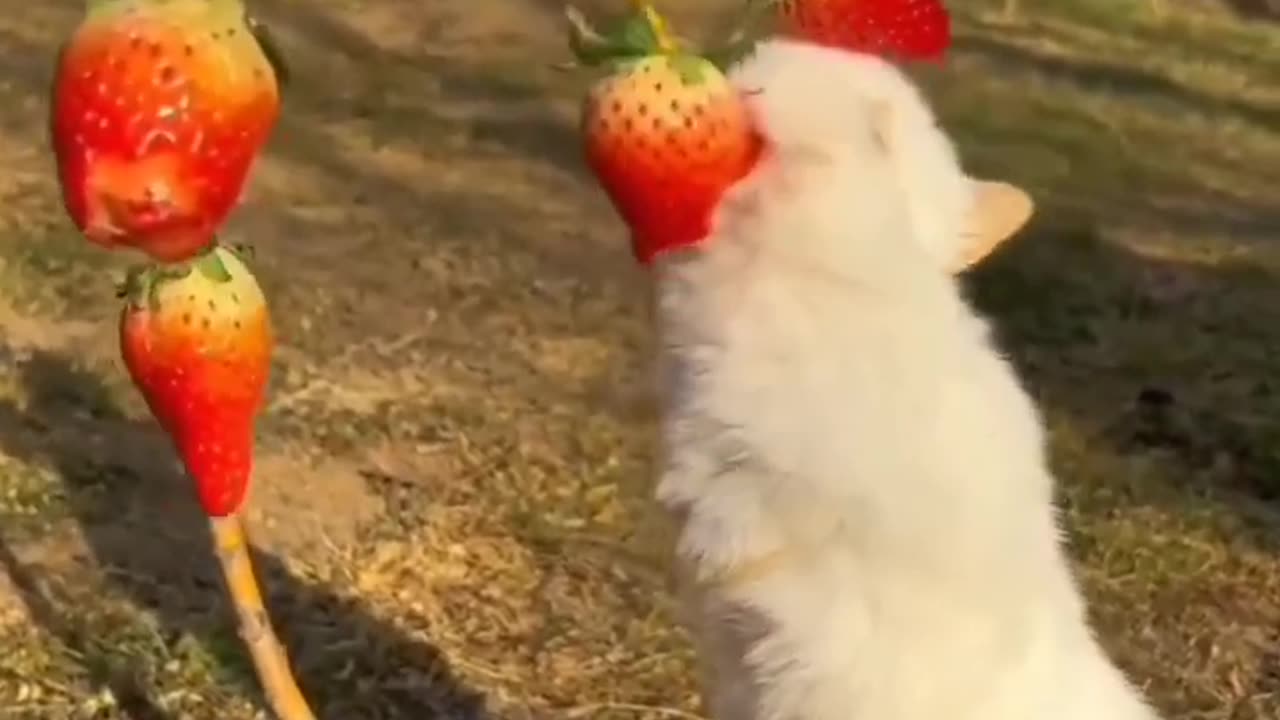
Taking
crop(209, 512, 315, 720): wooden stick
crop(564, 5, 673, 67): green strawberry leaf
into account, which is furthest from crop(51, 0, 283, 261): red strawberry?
crop(209, 512, 315, 720): wooden stick

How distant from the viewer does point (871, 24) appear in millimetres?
1739

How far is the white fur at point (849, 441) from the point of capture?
5.40 ft

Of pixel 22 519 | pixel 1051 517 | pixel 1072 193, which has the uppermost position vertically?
pixel 1051 517

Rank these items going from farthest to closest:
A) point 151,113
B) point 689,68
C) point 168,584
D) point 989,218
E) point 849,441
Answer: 1. point 168,584
2. point 989,218
3. point 849,441
4. point 689,68
5. point 151,113

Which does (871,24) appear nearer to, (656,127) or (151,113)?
(656,127)

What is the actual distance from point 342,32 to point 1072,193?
2.46 m

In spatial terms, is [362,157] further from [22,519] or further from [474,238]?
[22,519]

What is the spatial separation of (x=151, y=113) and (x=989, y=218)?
78 centimetres

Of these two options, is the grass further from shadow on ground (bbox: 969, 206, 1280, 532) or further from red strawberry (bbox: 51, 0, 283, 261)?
red strawberry (bbox: 51, 0, 283, 261)

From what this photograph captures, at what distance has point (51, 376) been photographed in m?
3.33

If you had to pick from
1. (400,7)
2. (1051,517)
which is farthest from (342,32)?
(1051,517)

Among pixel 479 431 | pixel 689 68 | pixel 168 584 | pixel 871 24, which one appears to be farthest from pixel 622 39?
pixel 479 431

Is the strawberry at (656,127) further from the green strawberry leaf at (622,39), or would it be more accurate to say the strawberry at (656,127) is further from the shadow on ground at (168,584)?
the shadow on ground at (168,584)

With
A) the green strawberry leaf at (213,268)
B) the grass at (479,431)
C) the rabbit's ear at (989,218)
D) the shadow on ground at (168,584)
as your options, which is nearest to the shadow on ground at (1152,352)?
the grass at (479,431)
